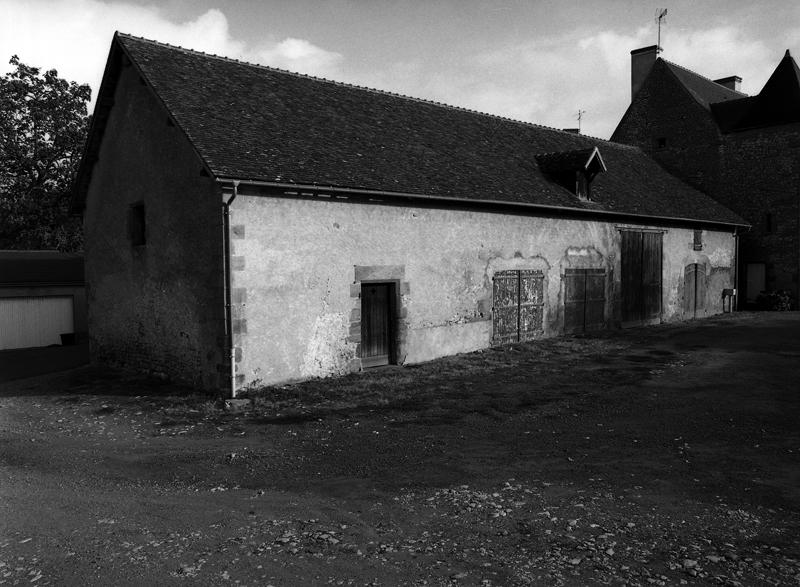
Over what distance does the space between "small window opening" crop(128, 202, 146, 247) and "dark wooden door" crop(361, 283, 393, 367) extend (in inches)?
212

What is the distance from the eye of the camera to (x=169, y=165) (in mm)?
12297

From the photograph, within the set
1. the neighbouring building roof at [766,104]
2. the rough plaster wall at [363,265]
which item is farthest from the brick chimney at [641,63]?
the rough plaster wall at [363,265]

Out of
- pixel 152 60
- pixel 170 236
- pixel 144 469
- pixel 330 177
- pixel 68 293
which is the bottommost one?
pixel 144 469

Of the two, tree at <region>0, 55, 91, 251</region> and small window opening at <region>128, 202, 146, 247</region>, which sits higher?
tree at <region>0, 55, 91, 251</region>

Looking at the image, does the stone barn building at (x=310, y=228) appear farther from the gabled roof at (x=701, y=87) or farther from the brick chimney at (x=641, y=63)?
the brick chimney at (x=641, y=63)

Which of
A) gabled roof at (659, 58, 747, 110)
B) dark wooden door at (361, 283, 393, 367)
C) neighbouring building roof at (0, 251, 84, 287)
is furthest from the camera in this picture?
gabled roof at (659, 58, 747, 110)

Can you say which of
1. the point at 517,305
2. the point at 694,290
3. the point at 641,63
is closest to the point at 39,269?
the point at 517,305

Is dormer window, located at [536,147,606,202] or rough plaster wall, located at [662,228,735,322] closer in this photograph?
dormer window, located at [536,147,606,202]

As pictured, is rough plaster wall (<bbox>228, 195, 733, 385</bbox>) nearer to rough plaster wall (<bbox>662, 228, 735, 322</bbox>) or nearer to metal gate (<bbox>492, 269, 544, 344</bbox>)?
metal gate (<bbox>492, 269, 544, 344</bbox>)

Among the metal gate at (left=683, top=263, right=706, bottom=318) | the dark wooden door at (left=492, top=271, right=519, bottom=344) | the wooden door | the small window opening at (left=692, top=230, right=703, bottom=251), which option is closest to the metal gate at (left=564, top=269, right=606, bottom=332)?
the wooden door

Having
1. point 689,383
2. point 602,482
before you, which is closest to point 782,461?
point 602,482

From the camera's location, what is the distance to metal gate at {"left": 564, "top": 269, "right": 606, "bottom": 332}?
17953 mm

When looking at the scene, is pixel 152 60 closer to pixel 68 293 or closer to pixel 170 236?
pixel 170 236

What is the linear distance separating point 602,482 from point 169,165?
10267 millimetres
